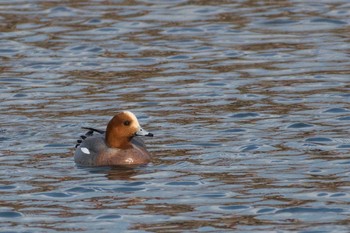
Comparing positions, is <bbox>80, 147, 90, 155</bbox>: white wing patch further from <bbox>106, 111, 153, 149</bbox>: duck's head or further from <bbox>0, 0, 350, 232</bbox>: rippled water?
<bbox>106, 111, 153, 149</bbox>: duck's head

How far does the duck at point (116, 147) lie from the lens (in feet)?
50.3

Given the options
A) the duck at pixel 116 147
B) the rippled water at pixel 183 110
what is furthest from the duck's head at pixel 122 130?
the rippled water at pixel 183 110

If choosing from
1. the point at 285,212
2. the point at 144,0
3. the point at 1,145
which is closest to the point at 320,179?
the point at 285,212

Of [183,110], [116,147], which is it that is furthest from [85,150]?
[183,110]

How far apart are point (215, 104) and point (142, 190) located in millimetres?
4892

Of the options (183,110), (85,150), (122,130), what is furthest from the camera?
(183,110)

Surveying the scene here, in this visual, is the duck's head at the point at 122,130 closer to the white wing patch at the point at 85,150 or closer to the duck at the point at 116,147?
the duck at the point at 116,147

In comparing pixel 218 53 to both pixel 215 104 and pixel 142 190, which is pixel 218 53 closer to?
pixel 215 104

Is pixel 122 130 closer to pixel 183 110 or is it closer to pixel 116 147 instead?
pixel 116 147

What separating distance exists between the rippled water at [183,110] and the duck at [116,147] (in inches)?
9.5

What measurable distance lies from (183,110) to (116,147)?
98.5 inches

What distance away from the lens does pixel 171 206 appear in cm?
1281

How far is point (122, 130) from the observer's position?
15.6 metres

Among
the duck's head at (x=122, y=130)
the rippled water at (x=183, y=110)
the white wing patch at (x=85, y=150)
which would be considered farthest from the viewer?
the duck's head at (x=122, y=130)
